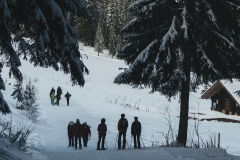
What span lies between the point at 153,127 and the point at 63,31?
16131 mm

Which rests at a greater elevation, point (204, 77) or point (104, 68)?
point (104, 68)

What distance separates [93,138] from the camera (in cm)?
1672

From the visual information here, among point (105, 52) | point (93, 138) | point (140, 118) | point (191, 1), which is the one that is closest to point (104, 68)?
point (105, 52)

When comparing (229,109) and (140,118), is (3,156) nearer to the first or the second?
(140,118)

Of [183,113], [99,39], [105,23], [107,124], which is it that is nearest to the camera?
[183,113]

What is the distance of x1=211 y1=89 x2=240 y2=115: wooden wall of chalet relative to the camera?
3481 centimetres

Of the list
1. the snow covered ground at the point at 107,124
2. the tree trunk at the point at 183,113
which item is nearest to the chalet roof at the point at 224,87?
the snow covered ground at the point at 107,124

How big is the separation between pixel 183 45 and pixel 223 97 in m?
27.3

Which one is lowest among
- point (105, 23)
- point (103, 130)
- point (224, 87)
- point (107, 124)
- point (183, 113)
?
point (107, 124)

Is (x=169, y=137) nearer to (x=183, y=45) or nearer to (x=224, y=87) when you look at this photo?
(x=183, y=45)

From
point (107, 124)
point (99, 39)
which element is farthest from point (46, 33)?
point (99, 39)

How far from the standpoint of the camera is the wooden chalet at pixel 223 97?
34.0 meters

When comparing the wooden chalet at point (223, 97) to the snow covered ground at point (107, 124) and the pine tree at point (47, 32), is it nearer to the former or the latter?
the snow covered ground at point (107, 124)

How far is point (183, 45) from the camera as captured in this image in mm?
11812
